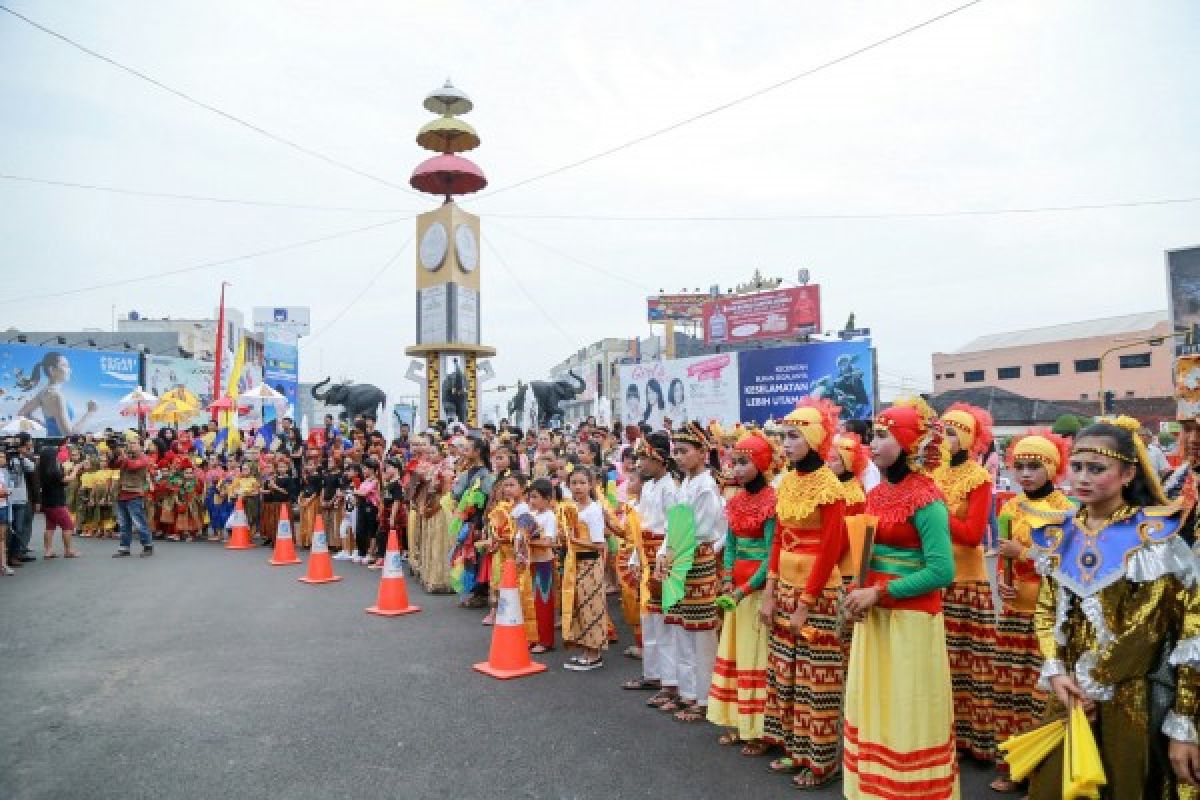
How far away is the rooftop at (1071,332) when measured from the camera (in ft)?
144

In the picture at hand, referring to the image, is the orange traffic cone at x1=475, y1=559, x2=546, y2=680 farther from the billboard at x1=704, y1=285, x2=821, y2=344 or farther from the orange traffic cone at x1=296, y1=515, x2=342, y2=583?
the billboard at x1=704, y1=285, x2=821, y2=344

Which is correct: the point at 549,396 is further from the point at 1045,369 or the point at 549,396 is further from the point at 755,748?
the point at 1045,369

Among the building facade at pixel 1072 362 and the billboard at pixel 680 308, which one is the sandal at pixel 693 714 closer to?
the building facade at pixel 1072 362

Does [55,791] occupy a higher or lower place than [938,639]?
lower

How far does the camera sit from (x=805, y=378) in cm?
2030

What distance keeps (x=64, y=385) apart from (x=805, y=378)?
30.6 metres

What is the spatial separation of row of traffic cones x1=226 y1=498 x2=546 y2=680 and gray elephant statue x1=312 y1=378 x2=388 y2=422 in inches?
327

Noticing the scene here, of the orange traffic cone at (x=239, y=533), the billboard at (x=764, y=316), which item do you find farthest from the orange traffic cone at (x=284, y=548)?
the billboard at (x=764, y=316)

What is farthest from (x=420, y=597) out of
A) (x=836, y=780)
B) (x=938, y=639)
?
(x=938, y=639)

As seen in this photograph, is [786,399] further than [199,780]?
Yes

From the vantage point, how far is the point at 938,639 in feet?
11.6

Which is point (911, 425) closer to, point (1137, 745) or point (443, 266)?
point (1137, 745)

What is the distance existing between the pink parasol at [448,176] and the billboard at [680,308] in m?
38.2

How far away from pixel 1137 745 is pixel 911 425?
1.56 meters
